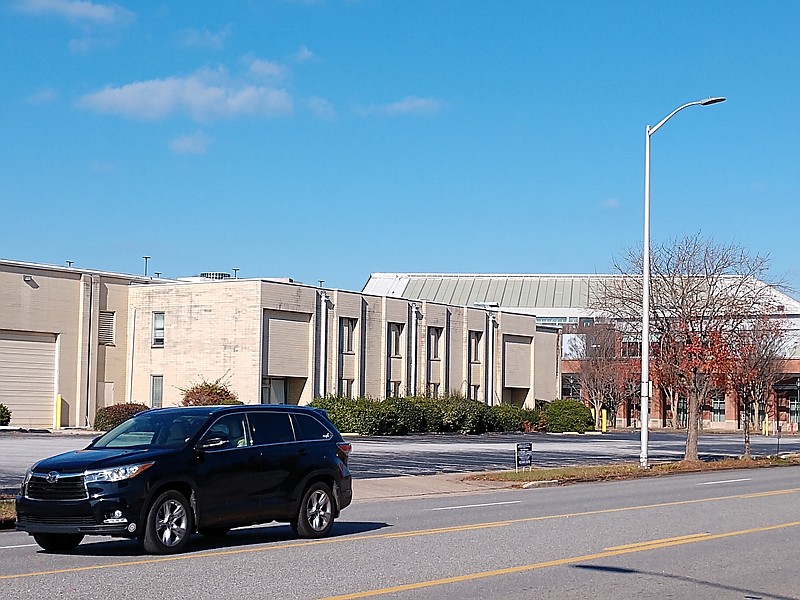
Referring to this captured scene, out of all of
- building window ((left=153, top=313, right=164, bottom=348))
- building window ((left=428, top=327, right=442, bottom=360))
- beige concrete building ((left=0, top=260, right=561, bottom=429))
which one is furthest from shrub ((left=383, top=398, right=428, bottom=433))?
building window ((left=153, top=313, right=164, bottom=348))

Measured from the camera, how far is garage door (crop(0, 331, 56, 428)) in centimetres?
5025

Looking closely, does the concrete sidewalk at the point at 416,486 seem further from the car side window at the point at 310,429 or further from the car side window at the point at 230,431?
the car side window at the point at 230,431

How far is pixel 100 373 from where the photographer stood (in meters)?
54.9

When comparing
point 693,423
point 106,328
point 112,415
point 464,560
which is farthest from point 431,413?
point 464,560

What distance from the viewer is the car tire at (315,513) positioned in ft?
48.9

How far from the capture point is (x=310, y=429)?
15.6 metres

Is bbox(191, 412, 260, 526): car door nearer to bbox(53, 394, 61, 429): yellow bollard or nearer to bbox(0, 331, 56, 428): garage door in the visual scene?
bbox(0, 331, 56, 428): garage door

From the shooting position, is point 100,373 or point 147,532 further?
point 100,373

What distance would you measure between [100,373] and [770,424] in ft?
188

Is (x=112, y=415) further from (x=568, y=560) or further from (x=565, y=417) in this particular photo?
(x=568, y=560)

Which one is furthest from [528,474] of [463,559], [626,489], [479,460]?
[463,559]

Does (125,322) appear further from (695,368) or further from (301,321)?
(695,368)

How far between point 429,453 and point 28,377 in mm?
21325

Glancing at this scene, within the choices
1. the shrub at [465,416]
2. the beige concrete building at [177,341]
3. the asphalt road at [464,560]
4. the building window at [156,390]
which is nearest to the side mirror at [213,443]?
the asphalt road at [464,560]
